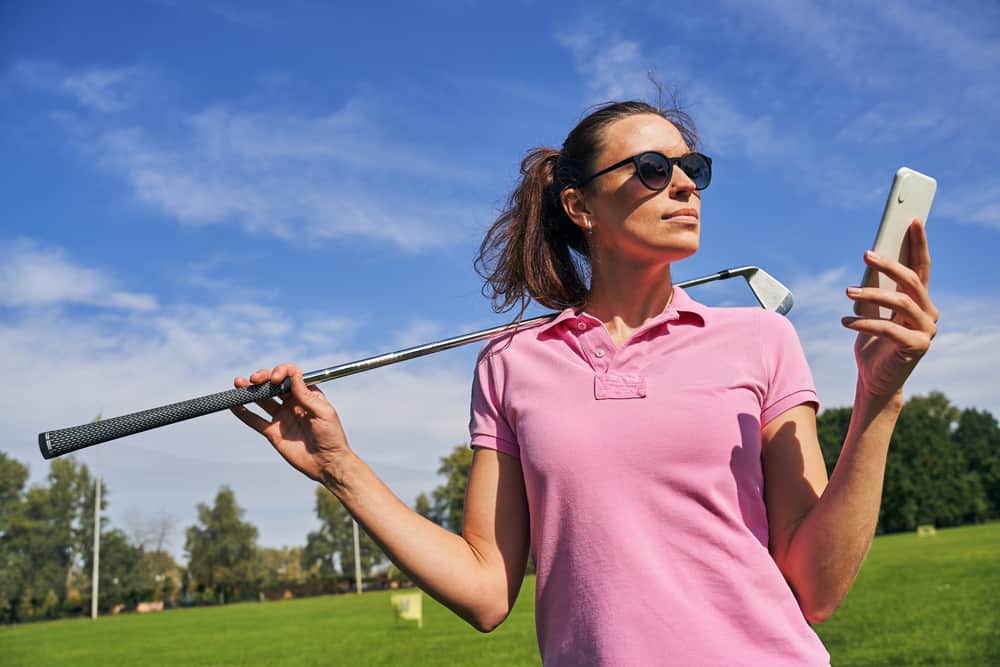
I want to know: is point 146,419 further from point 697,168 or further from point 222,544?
point 222,544

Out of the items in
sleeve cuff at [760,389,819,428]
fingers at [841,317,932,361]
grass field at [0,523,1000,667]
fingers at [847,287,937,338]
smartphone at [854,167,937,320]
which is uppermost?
smartphone at [854,167,937,320]

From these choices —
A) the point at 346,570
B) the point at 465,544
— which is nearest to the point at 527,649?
the point at 465,544

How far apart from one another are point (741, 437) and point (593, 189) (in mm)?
908

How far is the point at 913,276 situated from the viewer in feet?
6.38

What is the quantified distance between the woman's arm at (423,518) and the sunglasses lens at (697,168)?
936 millimetres

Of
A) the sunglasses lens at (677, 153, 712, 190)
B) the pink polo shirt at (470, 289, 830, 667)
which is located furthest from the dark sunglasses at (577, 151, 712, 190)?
the pink polo shirt at (470, 289, 830, 667)

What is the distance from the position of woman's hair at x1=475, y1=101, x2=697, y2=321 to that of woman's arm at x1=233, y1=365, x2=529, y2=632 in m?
0.55

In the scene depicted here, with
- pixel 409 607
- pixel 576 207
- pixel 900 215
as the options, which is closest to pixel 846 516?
pixel 900 215

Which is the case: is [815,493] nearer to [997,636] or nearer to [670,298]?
[670,298]

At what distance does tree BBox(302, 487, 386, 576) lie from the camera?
4374 inches

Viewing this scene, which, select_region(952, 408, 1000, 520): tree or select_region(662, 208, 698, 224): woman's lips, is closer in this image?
select_region(662, 208, 698, 224): woman's lips

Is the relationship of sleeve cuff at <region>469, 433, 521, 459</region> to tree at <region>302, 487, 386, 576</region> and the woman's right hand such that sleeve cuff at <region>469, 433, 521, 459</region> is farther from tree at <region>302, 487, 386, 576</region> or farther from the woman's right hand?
tree at <region>302, 487, 386, 576</region>

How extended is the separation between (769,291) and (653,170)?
3.30 feet

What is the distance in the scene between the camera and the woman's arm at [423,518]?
2537 millimetres
